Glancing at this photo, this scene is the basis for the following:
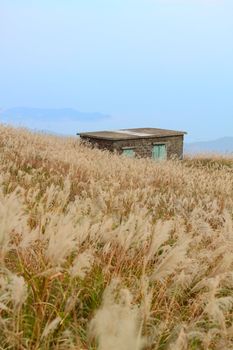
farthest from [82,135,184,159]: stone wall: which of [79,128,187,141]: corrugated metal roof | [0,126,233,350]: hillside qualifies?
[0,126,233,350]: hillside

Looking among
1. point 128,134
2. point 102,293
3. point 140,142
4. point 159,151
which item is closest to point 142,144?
point 140,142

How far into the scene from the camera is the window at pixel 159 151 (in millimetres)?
30253

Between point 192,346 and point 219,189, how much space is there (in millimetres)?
7889

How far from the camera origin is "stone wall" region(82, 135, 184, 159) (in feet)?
91.4

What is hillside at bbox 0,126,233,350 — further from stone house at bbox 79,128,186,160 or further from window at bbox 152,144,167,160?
window at bbox 152,144,167,160

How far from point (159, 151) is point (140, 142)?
75.5 inches

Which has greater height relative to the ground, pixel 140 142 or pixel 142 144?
pixel 140 142

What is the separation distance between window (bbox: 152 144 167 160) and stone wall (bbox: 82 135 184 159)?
9.7 inches

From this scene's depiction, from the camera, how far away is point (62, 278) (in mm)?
3443

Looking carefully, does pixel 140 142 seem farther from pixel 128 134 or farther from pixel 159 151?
pixel 159 151

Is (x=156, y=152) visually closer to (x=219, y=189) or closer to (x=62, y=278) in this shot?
(x=219, y=189)

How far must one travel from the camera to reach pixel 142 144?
29.4m

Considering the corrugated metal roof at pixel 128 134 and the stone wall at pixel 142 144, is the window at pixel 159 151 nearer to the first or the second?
the stone wall at pixel 142 144

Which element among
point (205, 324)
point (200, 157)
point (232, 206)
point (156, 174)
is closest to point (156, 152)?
point (200, 157)
